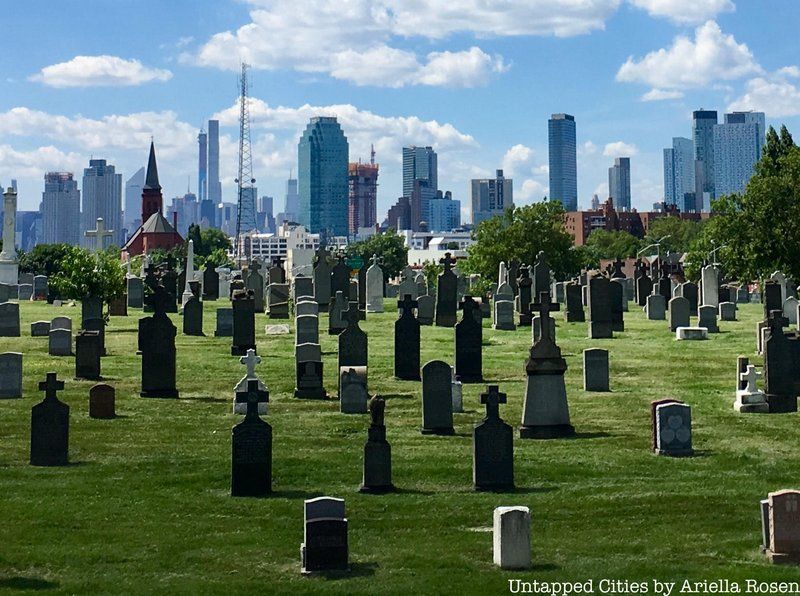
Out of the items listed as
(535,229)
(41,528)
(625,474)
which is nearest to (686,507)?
(625,474)

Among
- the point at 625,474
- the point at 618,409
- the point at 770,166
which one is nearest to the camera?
the point at 625,474

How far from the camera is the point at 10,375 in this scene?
25703 mm

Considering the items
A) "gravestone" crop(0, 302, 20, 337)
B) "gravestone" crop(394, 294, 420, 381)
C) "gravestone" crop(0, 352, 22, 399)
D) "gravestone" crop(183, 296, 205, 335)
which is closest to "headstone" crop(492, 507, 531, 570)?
"gravestone" crop(0, 352, 22, 399)

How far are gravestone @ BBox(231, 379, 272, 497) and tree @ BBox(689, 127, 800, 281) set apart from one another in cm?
3505

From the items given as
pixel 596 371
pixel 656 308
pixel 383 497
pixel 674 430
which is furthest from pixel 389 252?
pixel 383 497

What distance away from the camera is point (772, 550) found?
1391 cm

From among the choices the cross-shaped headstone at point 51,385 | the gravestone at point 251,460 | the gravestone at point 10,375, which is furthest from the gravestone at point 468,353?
the gravestone at point 251,460

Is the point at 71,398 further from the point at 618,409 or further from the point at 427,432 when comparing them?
the point at 618,409

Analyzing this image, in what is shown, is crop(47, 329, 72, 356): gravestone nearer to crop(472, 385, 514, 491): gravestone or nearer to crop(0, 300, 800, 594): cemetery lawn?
crop(0, 300, 800, 594): cemetery lawn

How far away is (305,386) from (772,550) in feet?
44.9

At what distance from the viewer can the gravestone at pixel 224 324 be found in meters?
38.8

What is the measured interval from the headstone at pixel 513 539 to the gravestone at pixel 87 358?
55.3 feet

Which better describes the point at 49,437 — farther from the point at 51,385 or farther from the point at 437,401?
the point at 437,401

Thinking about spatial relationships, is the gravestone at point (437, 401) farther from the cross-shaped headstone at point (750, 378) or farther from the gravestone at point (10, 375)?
the gravestone at point (10, 375)
